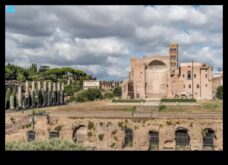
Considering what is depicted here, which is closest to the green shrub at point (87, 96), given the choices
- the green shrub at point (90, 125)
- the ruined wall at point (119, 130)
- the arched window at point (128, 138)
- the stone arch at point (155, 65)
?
the stone arch at point (155, 65)

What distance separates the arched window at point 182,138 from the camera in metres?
25.0

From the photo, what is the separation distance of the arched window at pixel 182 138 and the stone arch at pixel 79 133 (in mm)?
7246

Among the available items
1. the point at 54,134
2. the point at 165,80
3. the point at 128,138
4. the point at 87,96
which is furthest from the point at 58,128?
the point at 165,80

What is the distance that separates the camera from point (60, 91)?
49469mm

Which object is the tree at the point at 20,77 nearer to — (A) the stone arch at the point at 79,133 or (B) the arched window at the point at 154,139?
(A) the stone arch at the point at 79,133

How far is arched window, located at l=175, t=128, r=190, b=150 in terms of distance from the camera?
82.0ft

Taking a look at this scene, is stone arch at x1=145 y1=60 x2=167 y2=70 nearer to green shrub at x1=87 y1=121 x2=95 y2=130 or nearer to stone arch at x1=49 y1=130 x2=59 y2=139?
green shrub at x1=87 y1=121 x2=95 y2=130

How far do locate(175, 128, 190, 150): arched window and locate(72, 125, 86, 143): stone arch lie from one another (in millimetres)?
7246
